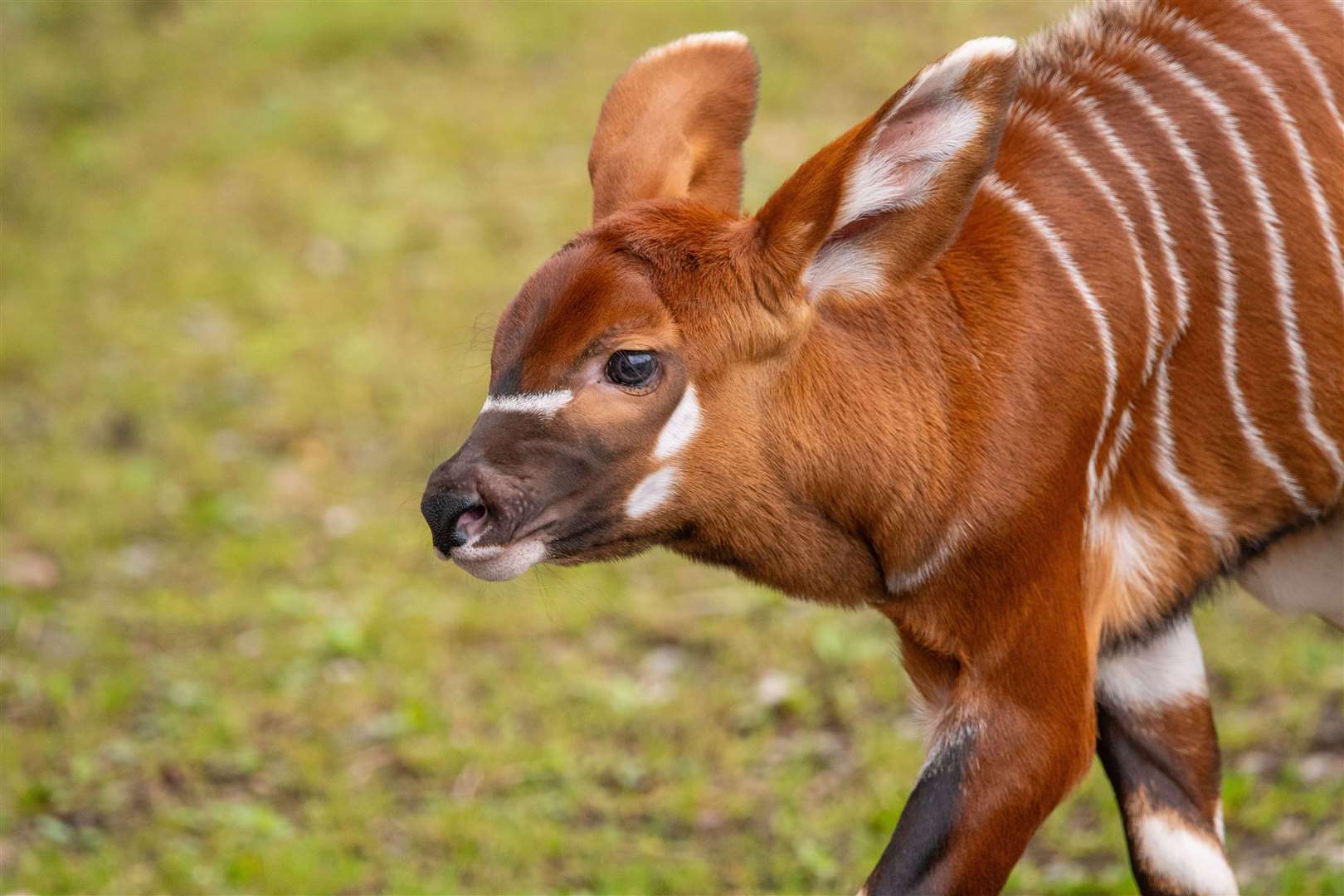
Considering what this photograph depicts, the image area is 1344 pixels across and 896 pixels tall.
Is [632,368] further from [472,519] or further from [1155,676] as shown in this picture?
[1155,676]

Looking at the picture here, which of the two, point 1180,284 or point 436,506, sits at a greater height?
point 436,506

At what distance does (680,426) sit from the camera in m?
3.02

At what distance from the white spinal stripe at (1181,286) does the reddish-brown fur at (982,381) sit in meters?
0.01

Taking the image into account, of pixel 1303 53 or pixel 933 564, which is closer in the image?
pixel 933 564

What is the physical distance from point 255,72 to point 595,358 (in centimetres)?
894

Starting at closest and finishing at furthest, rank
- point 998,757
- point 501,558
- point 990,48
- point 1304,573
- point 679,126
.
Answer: point 990,48
point 501,558
point 998,757
point 679,126
point 1304,573

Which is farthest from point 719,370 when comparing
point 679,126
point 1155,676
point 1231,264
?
point 1155,676

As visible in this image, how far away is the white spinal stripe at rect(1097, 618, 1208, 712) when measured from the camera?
11.6 feet

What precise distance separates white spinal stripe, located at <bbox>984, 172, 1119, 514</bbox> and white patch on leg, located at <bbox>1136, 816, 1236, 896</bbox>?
2.42 feet

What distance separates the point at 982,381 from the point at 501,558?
2.88 ft

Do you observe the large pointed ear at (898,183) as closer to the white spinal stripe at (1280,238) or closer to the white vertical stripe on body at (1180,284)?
the white vertical stripe on body at (1180,284)

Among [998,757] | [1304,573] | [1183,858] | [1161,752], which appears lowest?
[1183,858]

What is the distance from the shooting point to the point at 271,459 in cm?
737

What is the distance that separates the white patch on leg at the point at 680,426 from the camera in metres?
3.02
